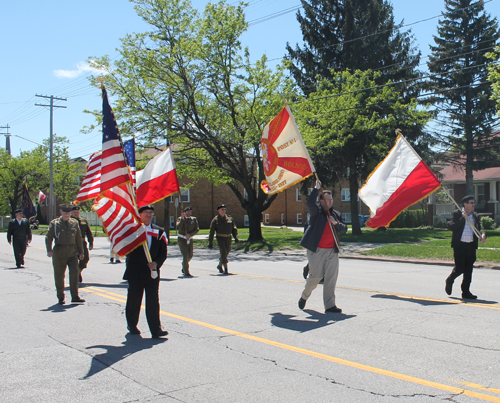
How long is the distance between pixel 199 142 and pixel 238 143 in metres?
2.19

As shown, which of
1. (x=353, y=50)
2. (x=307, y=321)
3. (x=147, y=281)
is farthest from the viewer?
(x=353, y=50)

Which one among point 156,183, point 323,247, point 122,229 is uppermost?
point 156,183

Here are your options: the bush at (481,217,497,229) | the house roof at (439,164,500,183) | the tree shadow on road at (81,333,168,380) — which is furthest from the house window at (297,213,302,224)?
the tree shadow on road at (81,333,168,380)

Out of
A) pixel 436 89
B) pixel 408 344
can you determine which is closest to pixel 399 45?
pixel 436 89

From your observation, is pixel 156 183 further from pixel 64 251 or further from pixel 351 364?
pixel 351 364

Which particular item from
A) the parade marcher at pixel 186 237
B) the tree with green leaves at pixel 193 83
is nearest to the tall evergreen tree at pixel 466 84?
the tree with green leaves at pixel 193 83

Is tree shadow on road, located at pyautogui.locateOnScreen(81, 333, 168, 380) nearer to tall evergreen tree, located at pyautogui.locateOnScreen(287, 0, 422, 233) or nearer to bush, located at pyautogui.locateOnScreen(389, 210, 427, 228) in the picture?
tall evergreen tree, located at pyautogui.locateOnScreen(287, 0, 422, 233)

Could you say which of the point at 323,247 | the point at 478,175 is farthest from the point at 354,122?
the point at 323,247

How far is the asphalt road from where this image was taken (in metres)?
4.53

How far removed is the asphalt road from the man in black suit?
0.20 meters

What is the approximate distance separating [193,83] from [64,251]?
17.2m

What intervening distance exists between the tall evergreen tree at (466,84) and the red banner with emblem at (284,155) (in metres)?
29.0

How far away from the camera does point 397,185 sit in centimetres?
925

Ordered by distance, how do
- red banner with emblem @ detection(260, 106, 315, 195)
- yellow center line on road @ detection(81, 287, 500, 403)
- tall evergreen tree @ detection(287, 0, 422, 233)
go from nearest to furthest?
yellow center line on road @ detection(81, 287, 500, 403) < red banner with emblem @ detection(260, 106, 315, 195) < tall evergreen tree @ detection(287, 0, 422, 233)
